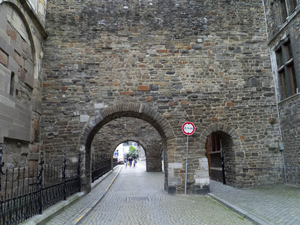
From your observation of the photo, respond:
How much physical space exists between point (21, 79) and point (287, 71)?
29.0 feet

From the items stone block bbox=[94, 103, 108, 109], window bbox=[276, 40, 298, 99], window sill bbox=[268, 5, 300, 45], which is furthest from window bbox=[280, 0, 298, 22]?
stone block bbox=[94, 103, 108, 109]

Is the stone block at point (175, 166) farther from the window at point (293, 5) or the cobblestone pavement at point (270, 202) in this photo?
the window at point (293, 5)

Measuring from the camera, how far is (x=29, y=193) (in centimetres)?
486

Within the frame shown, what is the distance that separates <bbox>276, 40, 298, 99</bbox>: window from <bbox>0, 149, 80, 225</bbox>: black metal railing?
7.83 metres

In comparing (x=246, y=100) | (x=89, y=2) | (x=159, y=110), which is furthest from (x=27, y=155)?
(x=246, y=100)

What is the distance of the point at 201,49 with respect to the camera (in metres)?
9.89

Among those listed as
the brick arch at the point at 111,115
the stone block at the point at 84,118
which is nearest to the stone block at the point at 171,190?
the brick arch at the point at 111,115

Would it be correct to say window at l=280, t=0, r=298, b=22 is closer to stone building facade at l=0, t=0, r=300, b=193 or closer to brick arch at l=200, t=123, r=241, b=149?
stone building facade at l=0, t=0, r=300, b=193

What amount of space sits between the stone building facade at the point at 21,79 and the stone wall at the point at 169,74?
65 cm

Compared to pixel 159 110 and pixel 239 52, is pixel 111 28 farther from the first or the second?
pixel 239 52

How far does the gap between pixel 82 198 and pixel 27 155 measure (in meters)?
2.17

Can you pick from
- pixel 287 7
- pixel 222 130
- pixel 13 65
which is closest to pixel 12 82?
pixel 13 65

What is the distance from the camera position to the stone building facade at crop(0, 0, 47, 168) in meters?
6.28

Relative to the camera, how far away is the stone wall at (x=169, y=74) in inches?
360
